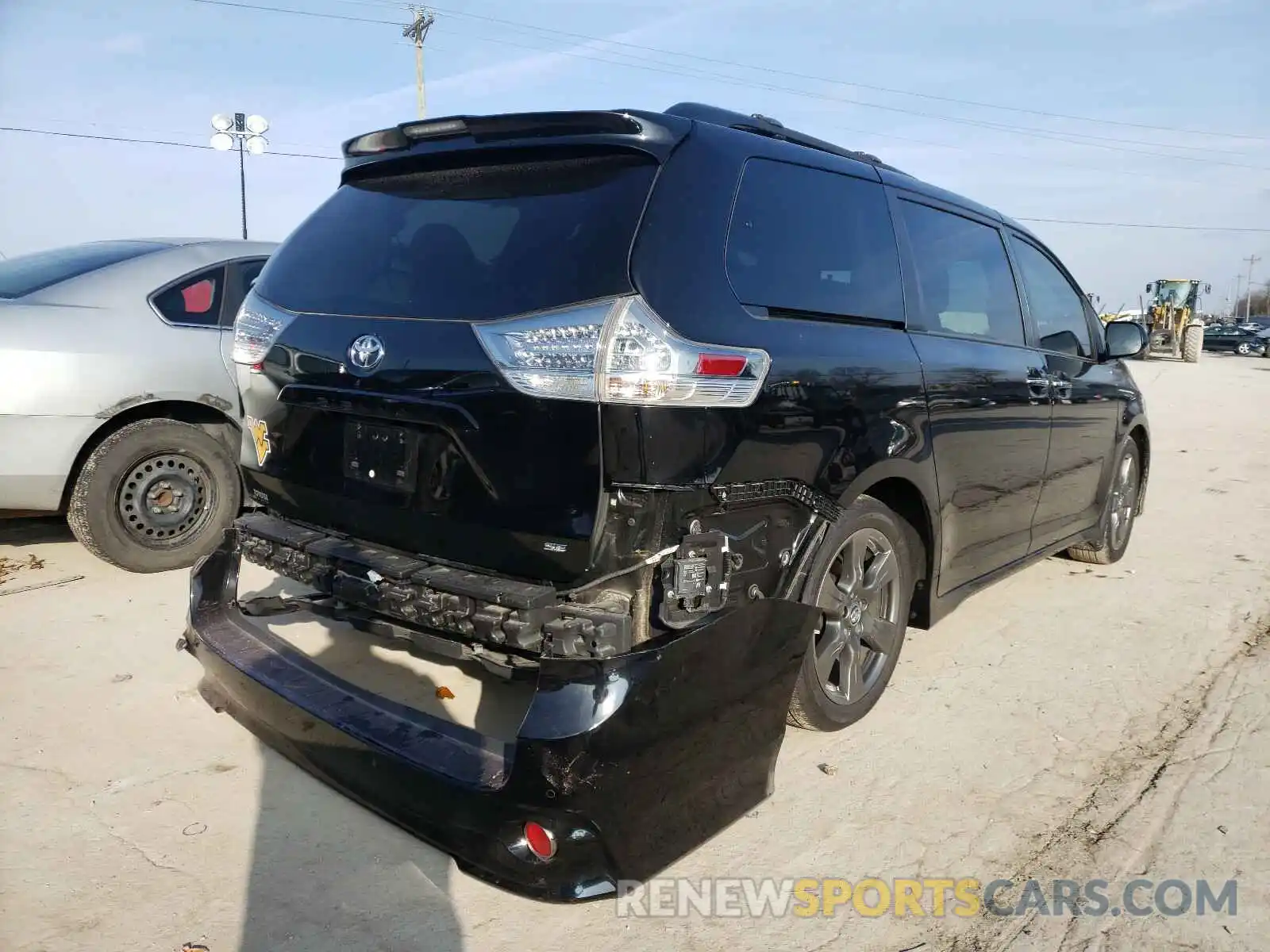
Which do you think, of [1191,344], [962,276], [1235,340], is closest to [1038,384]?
[962,276]

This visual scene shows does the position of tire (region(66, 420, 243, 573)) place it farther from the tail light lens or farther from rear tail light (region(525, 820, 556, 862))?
rear tail light (region(525, 820, 556, 862))

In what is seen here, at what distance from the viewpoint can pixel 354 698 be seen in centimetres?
252

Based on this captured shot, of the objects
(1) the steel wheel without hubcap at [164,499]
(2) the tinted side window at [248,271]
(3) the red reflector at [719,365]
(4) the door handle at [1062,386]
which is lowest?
(1) the steel wheel without hubcap at [164,499]

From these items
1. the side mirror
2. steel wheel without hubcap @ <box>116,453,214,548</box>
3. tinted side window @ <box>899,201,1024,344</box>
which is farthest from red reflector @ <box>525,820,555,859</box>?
the side mirror

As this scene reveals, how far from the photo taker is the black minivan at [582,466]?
7.14 ft

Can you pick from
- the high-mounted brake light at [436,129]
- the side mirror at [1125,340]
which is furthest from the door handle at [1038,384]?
the high-mounted brake light at [436,129]

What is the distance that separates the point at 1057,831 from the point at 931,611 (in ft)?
3.21

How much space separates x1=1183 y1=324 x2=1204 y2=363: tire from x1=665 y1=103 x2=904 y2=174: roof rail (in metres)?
33.3

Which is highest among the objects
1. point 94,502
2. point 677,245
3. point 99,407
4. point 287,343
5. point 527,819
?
point 677,245

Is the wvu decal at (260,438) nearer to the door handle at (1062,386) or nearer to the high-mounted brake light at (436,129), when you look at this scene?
the high-mounted brake light at (436,129)

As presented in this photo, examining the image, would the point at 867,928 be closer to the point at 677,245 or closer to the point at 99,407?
the point at 677,245

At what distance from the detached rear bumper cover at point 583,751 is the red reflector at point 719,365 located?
0.63m

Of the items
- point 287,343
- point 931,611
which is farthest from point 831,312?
point 287,343

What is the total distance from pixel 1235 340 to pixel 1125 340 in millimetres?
44019
